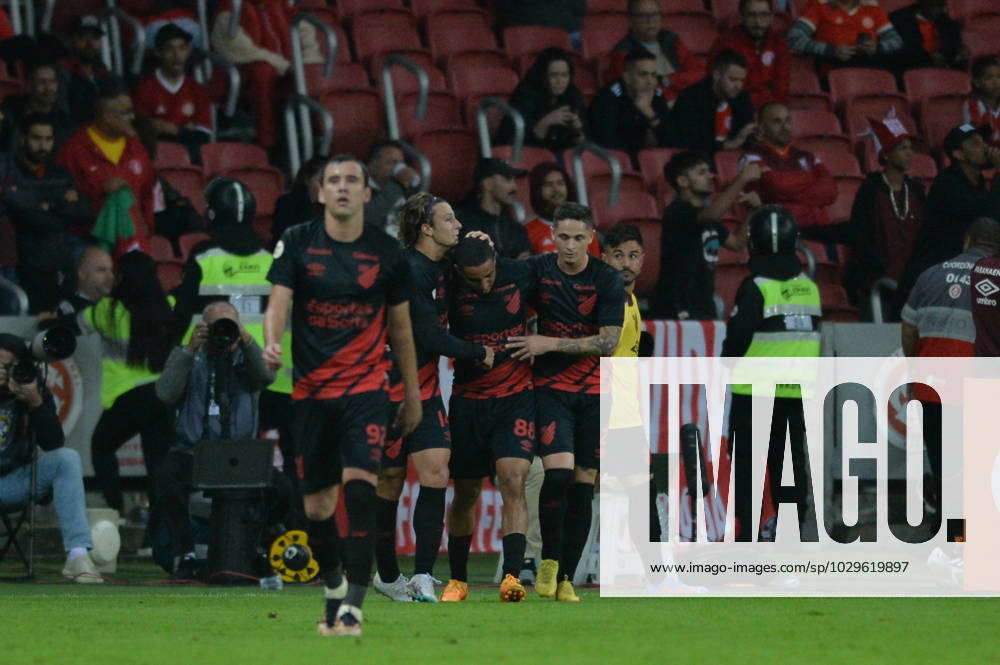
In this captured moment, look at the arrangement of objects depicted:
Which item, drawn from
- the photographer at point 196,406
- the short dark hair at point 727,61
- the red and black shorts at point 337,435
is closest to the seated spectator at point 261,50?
the short dark hair at point 727,61

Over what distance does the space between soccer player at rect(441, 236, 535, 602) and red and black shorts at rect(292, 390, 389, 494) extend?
2.15m

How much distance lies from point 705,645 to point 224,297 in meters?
5.74

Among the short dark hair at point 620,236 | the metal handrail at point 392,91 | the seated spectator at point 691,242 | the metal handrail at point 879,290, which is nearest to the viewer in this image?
the short dark hair at point 620,236

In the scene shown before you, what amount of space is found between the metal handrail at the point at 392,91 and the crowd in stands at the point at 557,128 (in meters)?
0.16

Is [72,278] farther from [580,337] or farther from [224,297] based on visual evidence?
[580,337]

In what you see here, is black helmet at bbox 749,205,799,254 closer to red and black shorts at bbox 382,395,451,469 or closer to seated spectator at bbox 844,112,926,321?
red and black shorts at bbox 382,395,451,469

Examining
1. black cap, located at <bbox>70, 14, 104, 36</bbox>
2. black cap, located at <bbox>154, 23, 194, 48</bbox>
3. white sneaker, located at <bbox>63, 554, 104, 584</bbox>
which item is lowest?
white sneaker, located at <bbox>63, 554, 104, 584</bbox>

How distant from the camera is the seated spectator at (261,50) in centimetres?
1652

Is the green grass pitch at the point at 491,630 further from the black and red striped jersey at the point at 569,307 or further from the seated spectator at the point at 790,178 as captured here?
the seated spectator at the point at 790,178

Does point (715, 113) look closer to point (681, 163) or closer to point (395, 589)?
point (681, 163)

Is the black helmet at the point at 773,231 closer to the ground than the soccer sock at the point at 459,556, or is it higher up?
higher up

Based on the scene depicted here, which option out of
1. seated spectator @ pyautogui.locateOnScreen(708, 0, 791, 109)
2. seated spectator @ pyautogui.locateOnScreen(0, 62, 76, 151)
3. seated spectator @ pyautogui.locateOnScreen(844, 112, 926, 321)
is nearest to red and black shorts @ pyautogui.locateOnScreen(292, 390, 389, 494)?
seated spectator @ pyautogui.locateOnScreen(0, 62, 76, 151)

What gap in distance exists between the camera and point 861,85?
1919 cm

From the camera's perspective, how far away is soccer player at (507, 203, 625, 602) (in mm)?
10523
